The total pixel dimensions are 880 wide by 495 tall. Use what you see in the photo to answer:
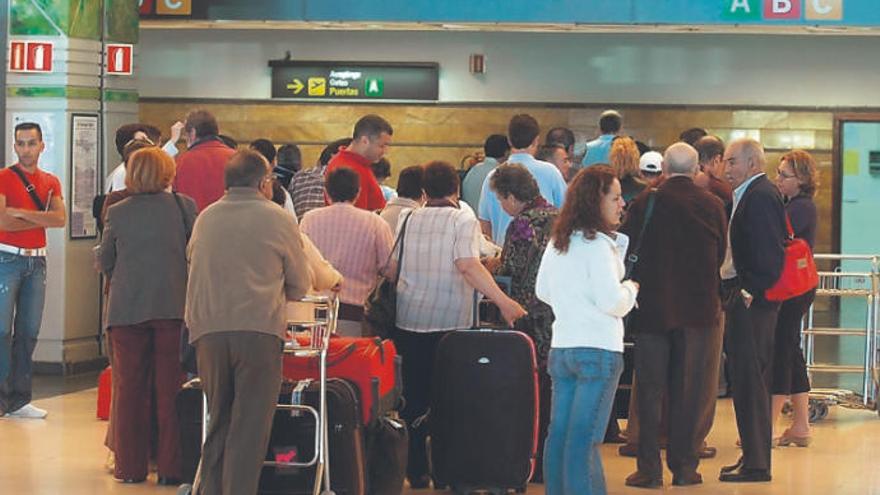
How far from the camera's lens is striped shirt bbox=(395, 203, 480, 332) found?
28.9ft

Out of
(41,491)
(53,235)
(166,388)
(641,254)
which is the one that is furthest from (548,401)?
(53,235)

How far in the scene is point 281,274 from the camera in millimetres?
7668

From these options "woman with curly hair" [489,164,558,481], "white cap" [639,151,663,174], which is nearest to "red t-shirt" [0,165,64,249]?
"woman with curly hair" [489,164,558,481]

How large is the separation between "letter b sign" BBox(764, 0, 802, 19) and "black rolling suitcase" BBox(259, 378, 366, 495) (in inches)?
336

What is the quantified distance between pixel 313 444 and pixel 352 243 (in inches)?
51.2

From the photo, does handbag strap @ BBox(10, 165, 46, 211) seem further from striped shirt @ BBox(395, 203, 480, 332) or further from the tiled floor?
striped shirt @ BBox(395, 203, 480, 332)

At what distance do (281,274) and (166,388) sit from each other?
175 centimetres

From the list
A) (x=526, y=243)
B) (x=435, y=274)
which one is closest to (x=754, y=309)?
(x=526, y=243)

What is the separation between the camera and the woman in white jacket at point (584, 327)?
7.34 metres

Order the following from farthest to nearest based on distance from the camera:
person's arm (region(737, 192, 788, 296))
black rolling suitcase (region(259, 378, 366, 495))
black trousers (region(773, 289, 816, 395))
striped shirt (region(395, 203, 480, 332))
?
black trousers (region(773, 289, 816, 395)) < person's arm (region(737, 192, 788, 296)) < striped shirt (region(395, 203, 480, 332)) < black rolling suitcase (region(259, 378, 366, 495))

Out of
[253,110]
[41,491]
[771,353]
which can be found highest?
[253,110]

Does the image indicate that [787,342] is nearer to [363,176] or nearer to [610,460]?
[610,460]

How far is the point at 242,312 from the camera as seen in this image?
7.55m

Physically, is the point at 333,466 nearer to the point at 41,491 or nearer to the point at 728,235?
the point at 41,491
